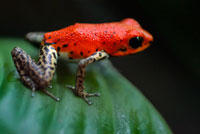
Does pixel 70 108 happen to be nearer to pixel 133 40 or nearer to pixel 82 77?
pixel 82 77

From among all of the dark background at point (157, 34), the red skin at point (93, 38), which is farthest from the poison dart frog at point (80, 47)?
the dark background at point (157, 34)

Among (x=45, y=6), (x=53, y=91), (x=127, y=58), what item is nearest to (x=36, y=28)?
(x=45, y=6)

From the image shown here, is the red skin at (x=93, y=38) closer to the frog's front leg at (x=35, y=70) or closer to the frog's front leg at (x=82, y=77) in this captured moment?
the frog's front leg at (x=82, y=77)

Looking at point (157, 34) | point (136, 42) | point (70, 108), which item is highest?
point (136, 42)

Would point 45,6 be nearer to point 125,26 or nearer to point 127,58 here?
point 127,58

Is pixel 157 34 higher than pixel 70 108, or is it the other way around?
pixel 70 108

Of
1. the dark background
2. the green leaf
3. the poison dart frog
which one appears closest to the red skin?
the poison dart frog

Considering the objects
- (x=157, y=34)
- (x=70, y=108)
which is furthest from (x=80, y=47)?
(x=157, y=34)
